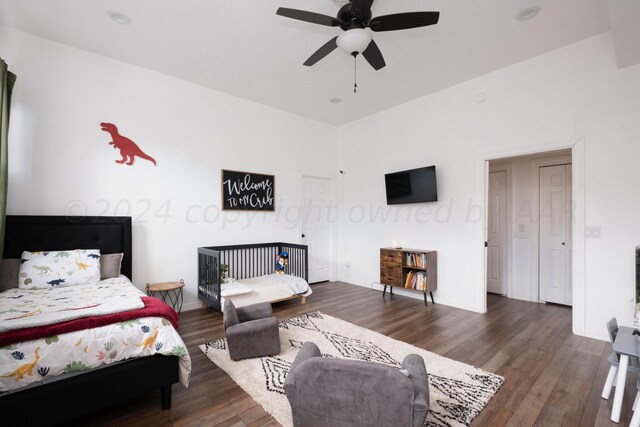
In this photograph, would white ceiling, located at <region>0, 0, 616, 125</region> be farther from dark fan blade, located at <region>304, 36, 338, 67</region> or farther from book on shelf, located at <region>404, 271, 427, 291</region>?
book on shelf, located at <region>404, 271, 427, 291</region>

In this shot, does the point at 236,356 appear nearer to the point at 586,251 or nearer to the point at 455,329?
the point at 455,329

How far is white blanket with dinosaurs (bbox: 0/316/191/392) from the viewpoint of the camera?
1.51 meters

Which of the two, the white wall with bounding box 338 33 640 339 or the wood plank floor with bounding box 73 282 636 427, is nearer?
Answer: the wood plank floor with bounding box 73 282 636 427

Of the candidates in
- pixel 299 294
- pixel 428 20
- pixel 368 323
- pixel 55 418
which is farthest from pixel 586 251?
pixel 55 418

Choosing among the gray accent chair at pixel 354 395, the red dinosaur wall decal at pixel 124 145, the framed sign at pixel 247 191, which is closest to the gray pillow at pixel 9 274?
the red dinosaur wall decal at pixel 124 145

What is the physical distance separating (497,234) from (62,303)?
578 cm

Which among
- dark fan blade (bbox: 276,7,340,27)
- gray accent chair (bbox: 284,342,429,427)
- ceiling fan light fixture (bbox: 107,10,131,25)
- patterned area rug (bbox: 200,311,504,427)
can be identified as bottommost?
patterned area rug (bbox: 200,311,504,427)

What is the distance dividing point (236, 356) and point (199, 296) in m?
1.85

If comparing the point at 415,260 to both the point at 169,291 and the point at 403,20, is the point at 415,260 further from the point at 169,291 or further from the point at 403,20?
the point at 169,291

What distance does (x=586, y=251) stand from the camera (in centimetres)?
310

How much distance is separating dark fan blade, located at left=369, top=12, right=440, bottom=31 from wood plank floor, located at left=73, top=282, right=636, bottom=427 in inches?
110

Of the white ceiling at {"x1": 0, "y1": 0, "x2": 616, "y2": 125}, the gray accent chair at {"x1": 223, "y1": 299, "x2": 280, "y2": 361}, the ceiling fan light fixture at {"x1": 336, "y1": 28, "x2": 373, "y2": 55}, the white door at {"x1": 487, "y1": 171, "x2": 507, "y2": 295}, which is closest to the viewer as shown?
the ceiling fan light fixture at {"x1": 336, "y1": 28, "x2": 373, "y2": 55}

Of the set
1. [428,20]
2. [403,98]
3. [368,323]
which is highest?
[403,98]

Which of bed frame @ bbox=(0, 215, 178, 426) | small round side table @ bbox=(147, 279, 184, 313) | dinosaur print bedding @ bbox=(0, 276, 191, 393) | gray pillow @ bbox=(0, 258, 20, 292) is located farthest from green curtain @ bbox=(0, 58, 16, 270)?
bed frame @ bbox=(0, 215, 178, 426)
